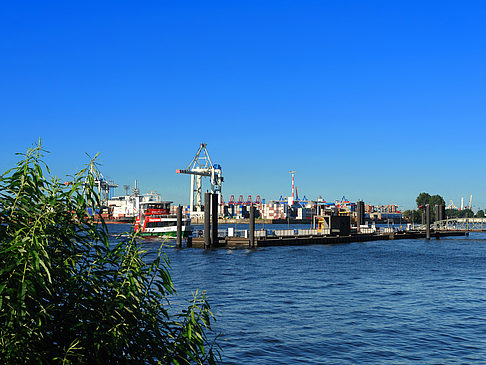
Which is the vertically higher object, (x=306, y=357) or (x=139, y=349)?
(x=139, y=349)

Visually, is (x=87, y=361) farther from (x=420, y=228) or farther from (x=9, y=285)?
(x=420, y=228)

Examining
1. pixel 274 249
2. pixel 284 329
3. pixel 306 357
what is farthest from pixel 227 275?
pixel 274 249

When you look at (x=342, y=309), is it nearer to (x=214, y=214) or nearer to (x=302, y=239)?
(x=214, y=214)

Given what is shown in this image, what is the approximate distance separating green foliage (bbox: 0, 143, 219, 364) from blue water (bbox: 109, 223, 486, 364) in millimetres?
6798

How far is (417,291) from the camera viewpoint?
3594 cm

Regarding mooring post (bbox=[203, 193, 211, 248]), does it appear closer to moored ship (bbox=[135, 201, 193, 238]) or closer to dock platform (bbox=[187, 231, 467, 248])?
dock platform (bbox=[187, 231, 467, 248])

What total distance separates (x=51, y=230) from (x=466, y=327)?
22.5 meters

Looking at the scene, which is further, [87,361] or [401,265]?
[401,265]

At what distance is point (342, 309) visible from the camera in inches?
1116

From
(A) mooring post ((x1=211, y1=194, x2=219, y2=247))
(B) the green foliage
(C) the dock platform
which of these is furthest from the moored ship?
(B) the green foliage

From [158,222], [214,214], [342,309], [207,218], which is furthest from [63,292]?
[158,222]

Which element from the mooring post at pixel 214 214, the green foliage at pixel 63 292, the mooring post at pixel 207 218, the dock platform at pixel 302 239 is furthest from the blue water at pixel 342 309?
the dock platform at pixel 302 239

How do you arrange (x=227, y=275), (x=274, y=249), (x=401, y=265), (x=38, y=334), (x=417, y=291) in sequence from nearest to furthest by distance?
1. (x=38, y=334)
2. (x=417, y=291)
3. (x=227, y=275)
4. (x=401, y=265)
5. (x=274, y=249)

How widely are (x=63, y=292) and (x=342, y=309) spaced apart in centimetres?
2270
